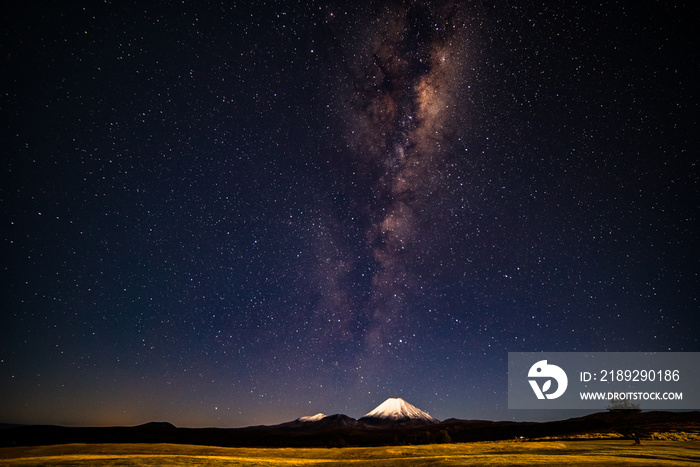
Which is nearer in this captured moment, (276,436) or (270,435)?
(276,436)

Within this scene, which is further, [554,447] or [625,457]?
[554,447]

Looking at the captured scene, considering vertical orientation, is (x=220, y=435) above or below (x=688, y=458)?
below

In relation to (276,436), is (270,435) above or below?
below

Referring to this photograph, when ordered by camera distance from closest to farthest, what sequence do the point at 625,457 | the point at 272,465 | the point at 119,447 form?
the point at 625,457
the point at 272,465
the point at 119,447

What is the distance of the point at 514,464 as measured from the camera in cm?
2992

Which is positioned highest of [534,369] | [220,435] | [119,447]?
[534,369]

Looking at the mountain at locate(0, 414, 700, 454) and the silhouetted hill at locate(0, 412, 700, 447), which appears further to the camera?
the silhouetted hill at locate(0, 412, 700, 447)

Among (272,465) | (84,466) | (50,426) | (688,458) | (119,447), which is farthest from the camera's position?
(50,426)

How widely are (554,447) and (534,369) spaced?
53.9 feet

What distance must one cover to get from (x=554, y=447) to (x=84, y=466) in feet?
163

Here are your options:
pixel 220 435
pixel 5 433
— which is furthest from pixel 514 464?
pixel 5 433

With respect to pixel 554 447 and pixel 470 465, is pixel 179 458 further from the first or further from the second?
pixel 554 447

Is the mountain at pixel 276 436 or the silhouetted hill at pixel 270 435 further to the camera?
the silhouetted hill at pixel 270 435

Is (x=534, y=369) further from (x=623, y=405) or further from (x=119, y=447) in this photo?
(x=119, y=447)
